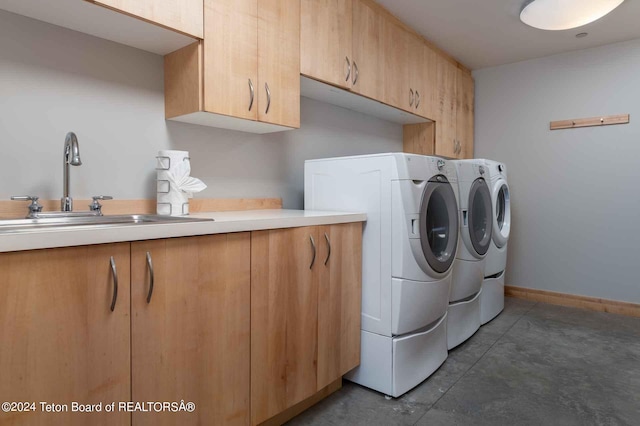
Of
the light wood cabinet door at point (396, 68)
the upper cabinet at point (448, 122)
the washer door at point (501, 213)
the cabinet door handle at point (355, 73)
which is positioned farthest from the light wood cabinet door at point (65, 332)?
the upper cabinet at point (448, 122)

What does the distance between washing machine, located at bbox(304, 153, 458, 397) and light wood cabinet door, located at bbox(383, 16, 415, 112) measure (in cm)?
89

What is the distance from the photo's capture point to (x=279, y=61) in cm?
187

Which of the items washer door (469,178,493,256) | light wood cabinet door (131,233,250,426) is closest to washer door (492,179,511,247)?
washer door (469,178,493,256)

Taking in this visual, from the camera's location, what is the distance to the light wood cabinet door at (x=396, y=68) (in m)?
2.67

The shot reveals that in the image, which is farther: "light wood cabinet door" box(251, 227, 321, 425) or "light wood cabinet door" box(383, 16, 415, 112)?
"light wood cabinet door" box(383, 16, 415, 112)

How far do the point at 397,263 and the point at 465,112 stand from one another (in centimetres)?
270

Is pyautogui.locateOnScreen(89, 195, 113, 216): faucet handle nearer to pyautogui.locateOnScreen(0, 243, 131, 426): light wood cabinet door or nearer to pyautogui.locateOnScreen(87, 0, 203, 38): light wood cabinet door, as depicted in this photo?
pyautogui.locateOnScreen(0, 243, 131, 426): light wood cabinet door

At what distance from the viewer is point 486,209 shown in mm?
2924

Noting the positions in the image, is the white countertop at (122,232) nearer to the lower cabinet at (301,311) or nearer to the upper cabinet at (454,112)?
the lower cabinet at (301,311)

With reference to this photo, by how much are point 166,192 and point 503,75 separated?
3.75 m

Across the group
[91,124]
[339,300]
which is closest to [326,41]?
[91,124]

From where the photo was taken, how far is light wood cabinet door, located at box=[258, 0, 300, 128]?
1793 millimetres

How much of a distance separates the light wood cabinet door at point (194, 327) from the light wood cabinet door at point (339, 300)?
44 cm

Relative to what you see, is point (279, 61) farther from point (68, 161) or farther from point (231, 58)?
point (68, 161)
